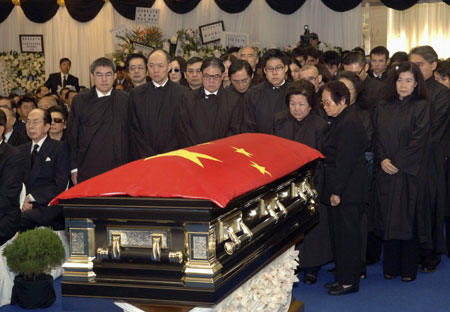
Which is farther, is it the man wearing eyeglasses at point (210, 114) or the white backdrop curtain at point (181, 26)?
the white backdrop curtain at point (181, 26)

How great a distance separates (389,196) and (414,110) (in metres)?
0.67

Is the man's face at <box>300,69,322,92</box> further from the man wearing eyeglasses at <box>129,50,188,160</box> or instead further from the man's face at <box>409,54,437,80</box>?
the man wearing eyeglasses at <box>129,50,188,160</box>

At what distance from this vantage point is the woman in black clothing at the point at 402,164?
495 cm

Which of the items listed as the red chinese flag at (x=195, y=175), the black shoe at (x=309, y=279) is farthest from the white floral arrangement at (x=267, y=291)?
the black shoe at (x=309, y=279)

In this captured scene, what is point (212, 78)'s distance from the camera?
17.9ft

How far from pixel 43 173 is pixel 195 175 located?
3.12 meters

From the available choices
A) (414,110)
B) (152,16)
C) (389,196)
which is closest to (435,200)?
(389,196)

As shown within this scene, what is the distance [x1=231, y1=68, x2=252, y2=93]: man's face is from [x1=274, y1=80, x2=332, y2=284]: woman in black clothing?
1.14 metres

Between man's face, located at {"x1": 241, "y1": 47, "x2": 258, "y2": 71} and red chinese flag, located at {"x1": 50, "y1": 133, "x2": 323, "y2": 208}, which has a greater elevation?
man's face, located at {"x1": 241, "y1": 47, "x2": 258, "y2": 71}

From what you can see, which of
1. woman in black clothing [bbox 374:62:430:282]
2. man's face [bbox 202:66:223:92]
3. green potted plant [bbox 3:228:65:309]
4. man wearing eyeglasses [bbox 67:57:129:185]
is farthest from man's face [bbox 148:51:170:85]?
woman in black clothing [bbox 374:62:430:282]

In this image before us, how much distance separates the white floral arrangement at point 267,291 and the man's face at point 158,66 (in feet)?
7.78

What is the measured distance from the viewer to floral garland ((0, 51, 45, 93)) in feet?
44.4

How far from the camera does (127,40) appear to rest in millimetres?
12648

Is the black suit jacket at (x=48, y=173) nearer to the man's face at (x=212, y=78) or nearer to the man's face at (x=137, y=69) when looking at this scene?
the man's face at (x=137, y=69)
